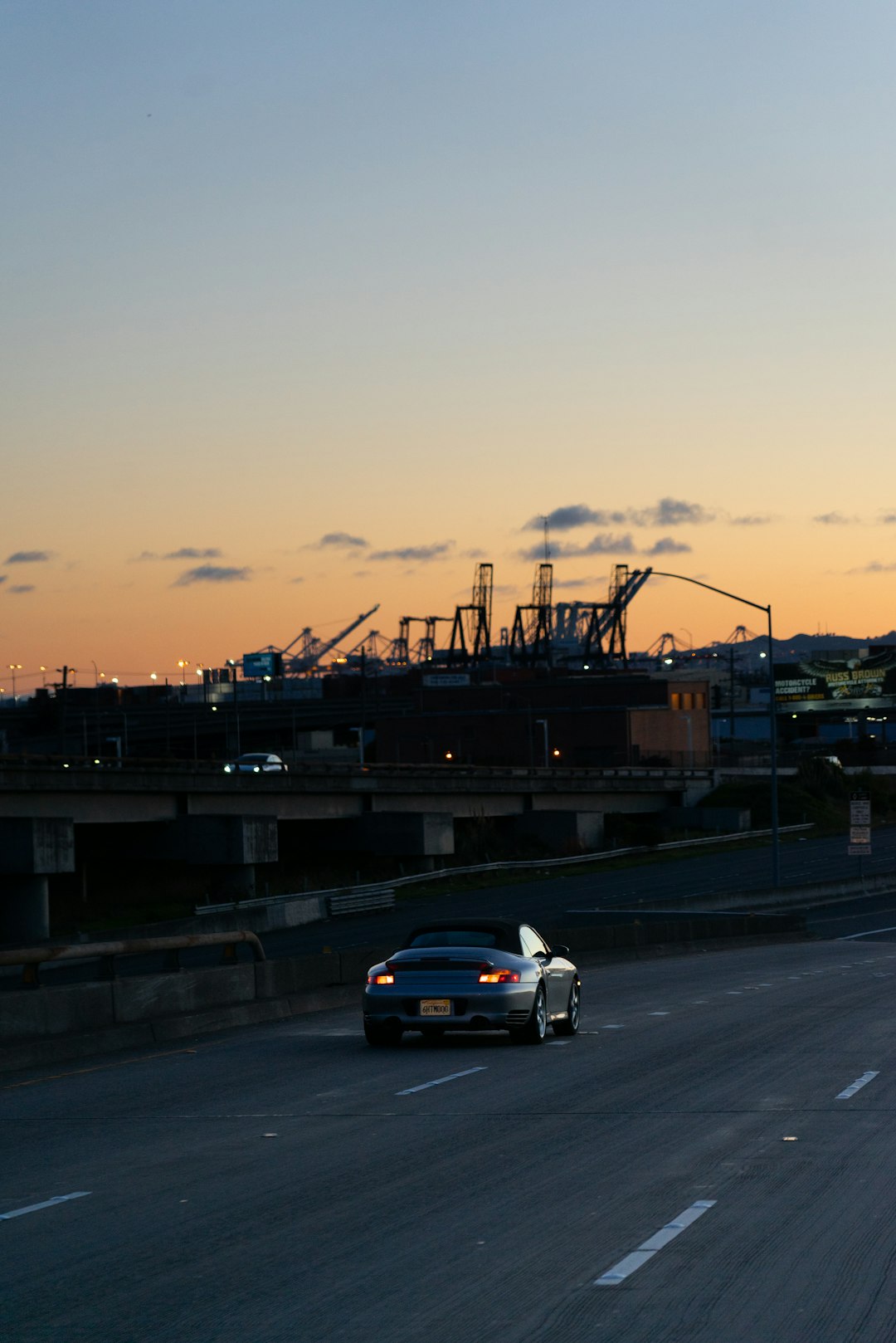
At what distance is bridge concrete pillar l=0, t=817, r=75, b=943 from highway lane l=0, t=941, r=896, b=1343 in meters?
47.5

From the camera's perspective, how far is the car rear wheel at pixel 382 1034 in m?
18.1

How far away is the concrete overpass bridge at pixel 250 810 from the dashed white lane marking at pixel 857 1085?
52133 millimetres

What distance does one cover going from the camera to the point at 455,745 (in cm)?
14338

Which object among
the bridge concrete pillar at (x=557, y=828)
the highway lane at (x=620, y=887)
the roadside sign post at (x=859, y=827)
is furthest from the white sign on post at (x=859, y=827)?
the bridge concrete pillar at (x=557, y=828)

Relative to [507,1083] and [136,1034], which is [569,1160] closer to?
[507,1083]

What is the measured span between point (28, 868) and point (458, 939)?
1889 inches

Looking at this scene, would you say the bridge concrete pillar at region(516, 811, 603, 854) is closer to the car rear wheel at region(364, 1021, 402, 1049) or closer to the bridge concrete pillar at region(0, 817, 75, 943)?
the bridge concrete pillar at region(0, 817, 75, 943)

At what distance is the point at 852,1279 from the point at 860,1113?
5.46 metres

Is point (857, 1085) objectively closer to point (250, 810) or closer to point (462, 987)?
point (462, 987)

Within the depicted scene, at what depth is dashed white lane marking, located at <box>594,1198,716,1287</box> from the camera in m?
7.64

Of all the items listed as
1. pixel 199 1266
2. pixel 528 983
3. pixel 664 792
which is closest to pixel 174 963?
pixel 528 983

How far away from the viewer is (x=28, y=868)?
63.4 m

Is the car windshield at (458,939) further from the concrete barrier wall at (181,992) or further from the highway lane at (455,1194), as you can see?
the concrete barrier wall at (181,992)

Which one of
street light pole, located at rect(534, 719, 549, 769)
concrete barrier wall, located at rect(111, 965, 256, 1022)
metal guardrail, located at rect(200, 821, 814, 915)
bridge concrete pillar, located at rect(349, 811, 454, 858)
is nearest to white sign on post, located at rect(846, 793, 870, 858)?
metal guardrail, located at rect(200, 821, 814, 915)
